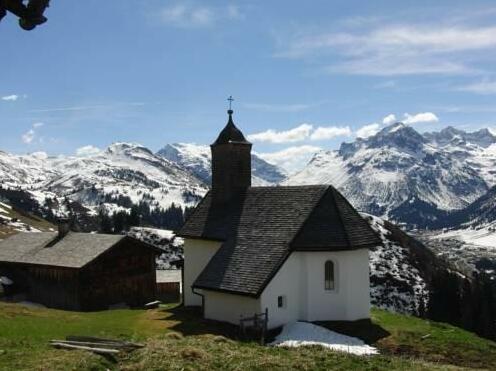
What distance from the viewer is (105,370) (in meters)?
21.5

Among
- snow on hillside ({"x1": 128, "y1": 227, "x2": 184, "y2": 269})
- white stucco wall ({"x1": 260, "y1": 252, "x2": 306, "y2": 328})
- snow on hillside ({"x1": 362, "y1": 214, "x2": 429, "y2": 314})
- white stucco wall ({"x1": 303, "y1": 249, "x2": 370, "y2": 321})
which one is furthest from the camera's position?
snow on hillside ({"x1": 128, "y1": 227, "x2": 184, "y2": 269})

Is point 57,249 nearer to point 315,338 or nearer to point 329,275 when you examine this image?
point 329,275

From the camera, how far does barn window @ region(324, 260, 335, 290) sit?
4106 cm

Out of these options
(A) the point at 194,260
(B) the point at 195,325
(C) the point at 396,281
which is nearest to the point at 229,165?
(A) the point at 194,260

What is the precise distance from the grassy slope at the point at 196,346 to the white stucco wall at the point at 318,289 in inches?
71.0

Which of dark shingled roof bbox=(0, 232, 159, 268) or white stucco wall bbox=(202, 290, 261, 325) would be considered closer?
white stucco wall bbox=(202, 290, 261, 325)

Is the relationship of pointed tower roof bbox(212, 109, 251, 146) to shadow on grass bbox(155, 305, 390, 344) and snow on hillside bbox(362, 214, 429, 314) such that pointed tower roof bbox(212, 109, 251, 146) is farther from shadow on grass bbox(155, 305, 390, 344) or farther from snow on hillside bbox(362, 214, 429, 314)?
snow on hillside bbox(362, 214, 429, 314)

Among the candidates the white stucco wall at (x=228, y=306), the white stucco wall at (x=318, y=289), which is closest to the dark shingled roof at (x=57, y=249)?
the white stucco wall at (x=228, y=306)

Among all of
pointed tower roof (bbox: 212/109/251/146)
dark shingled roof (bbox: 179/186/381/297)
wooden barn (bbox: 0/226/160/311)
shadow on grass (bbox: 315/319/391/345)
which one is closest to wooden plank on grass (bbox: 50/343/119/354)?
dark shingled roof (bbox: 179/186/381/297)

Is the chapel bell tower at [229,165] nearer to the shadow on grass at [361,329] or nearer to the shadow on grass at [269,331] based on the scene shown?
the shadow on grass at [269,331]

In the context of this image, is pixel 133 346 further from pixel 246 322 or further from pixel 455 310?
pixel 455 310

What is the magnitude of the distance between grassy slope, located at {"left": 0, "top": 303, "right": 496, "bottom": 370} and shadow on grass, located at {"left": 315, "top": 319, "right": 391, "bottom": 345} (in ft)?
0.23

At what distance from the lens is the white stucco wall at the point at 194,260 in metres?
48.4

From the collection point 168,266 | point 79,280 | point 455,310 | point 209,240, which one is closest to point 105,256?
point 79,280
